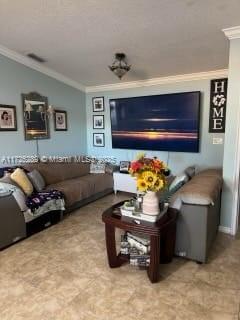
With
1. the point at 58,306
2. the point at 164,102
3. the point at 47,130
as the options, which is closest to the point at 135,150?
the point at 164,102

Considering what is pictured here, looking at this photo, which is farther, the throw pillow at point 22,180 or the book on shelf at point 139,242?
the throw pillow at point 22,180

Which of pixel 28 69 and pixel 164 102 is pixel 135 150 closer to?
pixel 164 102

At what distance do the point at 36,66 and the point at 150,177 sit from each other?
3.41m

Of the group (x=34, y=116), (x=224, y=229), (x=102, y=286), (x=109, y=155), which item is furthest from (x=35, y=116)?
(x=224, y=229)

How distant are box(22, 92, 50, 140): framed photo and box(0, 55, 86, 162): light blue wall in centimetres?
8

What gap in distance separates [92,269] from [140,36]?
2883 mm

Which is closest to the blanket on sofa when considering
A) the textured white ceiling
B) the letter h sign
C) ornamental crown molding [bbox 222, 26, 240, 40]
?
the textured white ceiling

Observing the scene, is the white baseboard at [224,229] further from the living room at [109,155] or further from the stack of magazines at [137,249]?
the stack of magazines at [137,249]

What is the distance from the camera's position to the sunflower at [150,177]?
2176mm

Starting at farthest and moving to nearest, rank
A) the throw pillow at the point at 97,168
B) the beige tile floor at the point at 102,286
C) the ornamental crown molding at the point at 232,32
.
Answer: the throw pillow at the point at 97,168, the ornamental crown molding at the point at 232,32, the beige tile floor at the point at 102,286

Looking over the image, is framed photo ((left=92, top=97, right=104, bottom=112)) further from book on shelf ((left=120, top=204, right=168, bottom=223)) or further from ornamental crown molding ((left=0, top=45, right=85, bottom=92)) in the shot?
book on shelf ((left=120, top=204, right=168, bottom=223))

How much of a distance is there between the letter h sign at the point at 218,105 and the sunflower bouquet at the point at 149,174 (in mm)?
2267

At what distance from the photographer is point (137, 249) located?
93.9 inches

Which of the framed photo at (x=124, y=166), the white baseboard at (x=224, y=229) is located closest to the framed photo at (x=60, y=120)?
the framed photo at (x=124, y=166)
